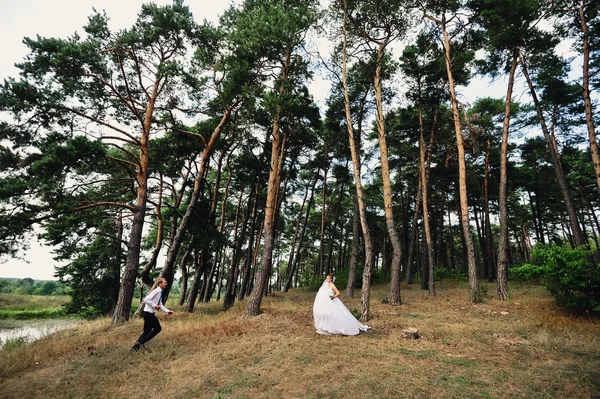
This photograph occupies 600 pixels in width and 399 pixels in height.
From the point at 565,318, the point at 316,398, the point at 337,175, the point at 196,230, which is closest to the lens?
the point at 316,398

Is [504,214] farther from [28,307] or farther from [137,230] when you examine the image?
[28,307]

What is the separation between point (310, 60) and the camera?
12.8m

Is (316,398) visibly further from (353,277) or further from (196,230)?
(353,277)

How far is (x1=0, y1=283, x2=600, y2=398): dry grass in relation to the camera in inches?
176

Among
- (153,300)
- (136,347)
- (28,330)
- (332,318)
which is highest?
(153,300)

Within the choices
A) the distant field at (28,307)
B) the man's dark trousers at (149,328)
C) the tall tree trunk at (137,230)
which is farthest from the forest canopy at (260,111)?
the distant field at (28,307)

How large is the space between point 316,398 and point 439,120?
713 inches

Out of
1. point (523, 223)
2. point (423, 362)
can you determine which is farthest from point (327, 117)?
point (523, 223)

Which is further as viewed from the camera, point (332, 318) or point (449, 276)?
point (449, 276)

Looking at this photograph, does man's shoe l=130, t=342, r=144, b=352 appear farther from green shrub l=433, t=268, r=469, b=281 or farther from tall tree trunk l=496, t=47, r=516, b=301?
green shrub l=433, t=268, r=469, b=281

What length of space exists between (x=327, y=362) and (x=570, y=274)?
7.72m

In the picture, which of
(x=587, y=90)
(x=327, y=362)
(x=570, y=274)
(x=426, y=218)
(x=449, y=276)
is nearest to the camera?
(x=327, y=362)

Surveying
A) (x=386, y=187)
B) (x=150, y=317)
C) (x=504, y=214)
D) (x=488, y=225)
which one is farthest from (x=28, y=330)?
(x=488, y=225)

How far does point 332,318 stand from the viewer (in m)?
8.07
